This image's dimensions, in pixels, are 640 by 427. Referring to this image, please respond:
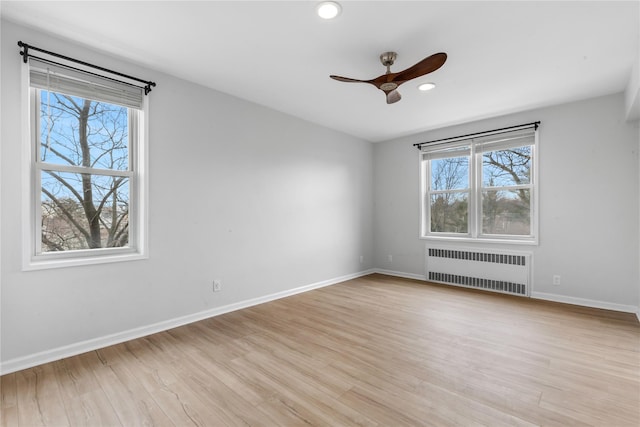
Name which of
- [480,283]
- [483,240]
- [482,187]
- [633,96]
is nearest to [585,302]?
[480,283]

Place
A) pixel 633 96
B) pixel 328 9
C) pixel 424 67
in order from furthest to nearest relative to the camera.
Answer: pixel 633 96, pixel 424 67, pixel 328 9

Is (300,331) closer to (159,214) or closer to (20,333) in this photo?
(159,214)

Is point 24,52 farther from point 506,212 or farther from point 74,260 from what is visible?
point 506,212

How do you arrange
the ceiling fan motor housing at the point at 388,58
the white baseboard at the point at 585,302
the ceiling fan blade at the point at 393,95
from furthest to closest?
the white baseboard at the point at 585,302 → the ceiling fan blade at the point at 393,95 → the ceiling fan motor housing at the point at 388,58

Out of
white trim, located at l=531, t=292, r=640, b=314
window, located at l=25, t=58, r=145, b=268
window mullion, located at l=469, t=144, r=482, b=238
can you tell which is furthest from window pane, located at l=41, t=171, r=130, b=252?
white trim, located at l=531, t=292, r=640, b=314

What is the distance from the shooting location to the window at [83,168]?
2342mm

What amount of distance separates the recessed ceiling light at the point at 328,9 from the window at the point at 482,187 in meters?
3.36

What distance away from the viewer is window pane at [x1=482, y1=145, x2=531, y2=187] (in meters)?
4.18

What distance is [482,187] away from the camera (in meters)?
4.54

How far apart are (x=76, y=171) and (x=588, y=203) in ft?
18.5

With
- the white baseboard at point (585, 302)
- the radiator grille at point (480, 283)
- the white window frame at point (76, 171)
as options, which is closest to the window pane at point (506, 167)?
the radiator grille at point (480, 283)

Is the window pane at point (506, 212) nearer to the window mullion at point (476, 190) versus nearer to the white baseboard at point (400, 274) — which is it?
the window mullion at point (476, 190)

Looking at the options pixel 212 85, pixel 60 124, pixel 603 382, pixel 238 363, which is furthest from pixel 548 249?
pixel 60 124

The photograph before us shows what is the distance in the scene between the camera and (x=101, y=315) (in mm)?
2547
